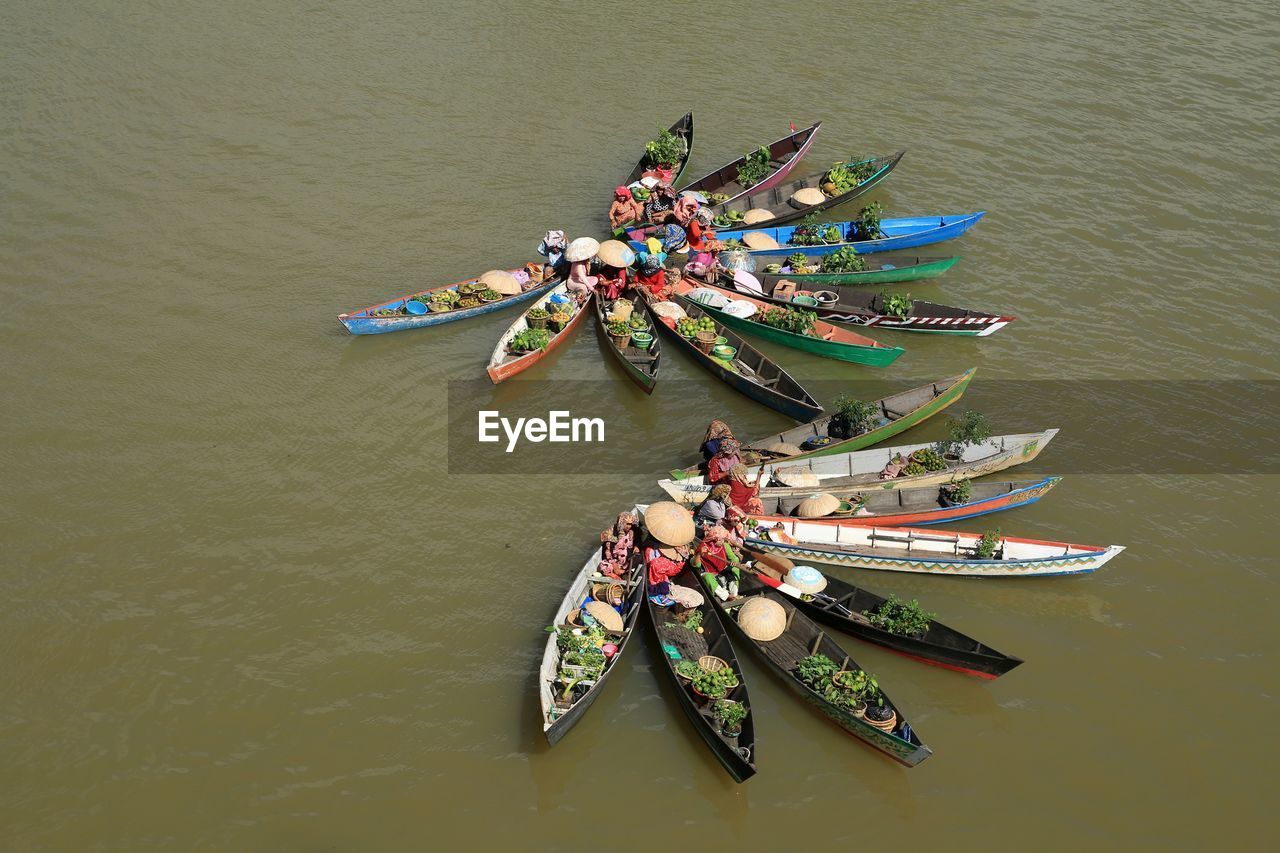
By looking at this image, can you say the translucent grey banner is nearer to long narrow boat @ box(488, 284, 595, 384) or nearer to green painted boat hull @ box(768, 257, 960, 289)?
long narrow boat @ box(488, 284, 595, 384)

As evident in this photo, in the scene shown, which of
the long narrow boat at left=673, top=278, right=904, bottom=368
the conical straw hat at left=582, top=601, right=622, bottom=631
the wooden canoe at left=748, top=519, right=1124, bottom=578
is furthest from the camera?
the long narrow boat at left=673, top=278, right=904, bottom=368

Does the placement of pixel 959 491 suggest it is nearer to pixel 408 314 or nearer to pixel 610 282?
pixel 610 282

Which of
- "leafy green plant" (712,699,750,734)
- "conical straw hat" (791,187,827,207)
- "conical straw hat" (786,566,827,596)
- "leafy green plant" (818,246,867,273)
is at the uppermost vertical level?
"conical straw hat" (791,187,827,207)

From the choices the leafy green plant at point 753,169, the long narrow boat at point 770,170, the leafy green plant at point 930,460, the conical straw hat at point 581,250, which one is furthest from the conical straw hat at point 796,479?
the leafy green plant at point 753,169

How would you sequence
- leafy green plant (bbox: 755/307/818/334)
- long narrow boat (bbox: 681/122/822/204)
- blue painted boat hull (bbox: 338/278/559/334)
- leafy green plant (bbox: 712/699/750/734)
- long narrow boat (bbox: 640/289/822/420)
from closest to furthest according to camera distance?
1. leafy green plant (bbox: 712/699/750/734)
2. long narrow boat (bbox: 640/289/822/420)
3. blue painted boat hull (bbox: 338/278/559/334)
4. leafy green plant (bbox: 755/307/818/334)
5. long narrow boat (bbox: 681/122/822/204)

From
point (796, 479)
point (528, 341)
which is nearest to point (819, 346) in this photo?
point (796, 479)

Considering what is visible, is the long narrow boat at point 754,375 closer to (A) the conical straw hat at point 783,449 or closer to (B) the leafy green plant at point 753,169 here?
(A) the conical straw hat at point 783,449

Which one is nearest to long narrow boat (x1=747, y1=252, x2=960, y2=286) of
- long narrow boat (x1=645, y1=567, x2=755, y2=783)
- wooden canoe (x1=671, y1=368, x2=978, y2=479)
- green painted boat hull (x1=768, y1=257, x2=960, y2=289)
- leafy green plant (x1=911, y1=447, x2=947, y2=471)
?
green painted boat hull (x1=768, y1=257, x2=960, y2=289)

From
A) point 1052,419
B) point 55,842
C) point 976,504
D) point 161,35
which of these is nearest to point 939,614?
point 976,504
